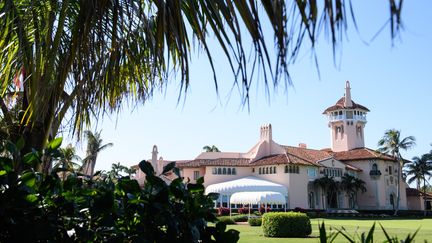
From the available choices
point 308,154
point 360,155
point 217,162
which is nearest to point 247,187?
point 217,162

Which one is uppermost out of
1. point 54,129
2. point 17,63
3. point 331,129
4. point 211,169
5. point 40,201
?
point 331,129

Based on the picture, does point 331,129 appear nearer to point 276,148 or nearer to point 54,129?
point 276,148

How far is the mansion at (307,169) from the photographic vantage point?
2032 inches

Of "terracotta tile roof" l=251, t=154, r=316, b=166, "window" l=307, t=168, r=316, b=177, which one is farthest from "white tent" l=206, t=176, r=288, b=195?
"window" l=307, t=168, r=316, b=177

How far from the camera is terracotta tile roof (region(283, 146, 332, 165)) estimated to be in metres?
56.2

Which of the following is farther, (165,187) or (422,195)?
(422,195)

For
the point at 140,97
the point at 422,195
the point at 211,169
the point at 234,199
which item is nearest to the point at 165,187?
the point at 140,97

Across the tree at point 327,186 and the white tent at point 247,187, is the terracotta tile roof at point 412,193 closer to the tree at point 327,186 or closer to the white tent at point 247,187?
the tree at point 327,186

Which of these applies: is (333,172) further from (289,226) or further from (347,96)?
(289,226)

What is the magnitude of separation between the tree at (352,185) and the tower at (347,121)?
8.48 metres

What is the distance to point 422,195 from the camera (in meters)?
71.7

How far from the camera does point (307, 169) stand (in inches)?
2136

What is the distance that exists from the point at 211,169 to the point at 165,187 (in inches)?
2098

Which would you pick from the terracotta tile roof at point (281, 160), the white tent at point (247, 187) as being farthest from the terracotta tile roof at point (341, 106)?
the white tent at point (247, 187)
